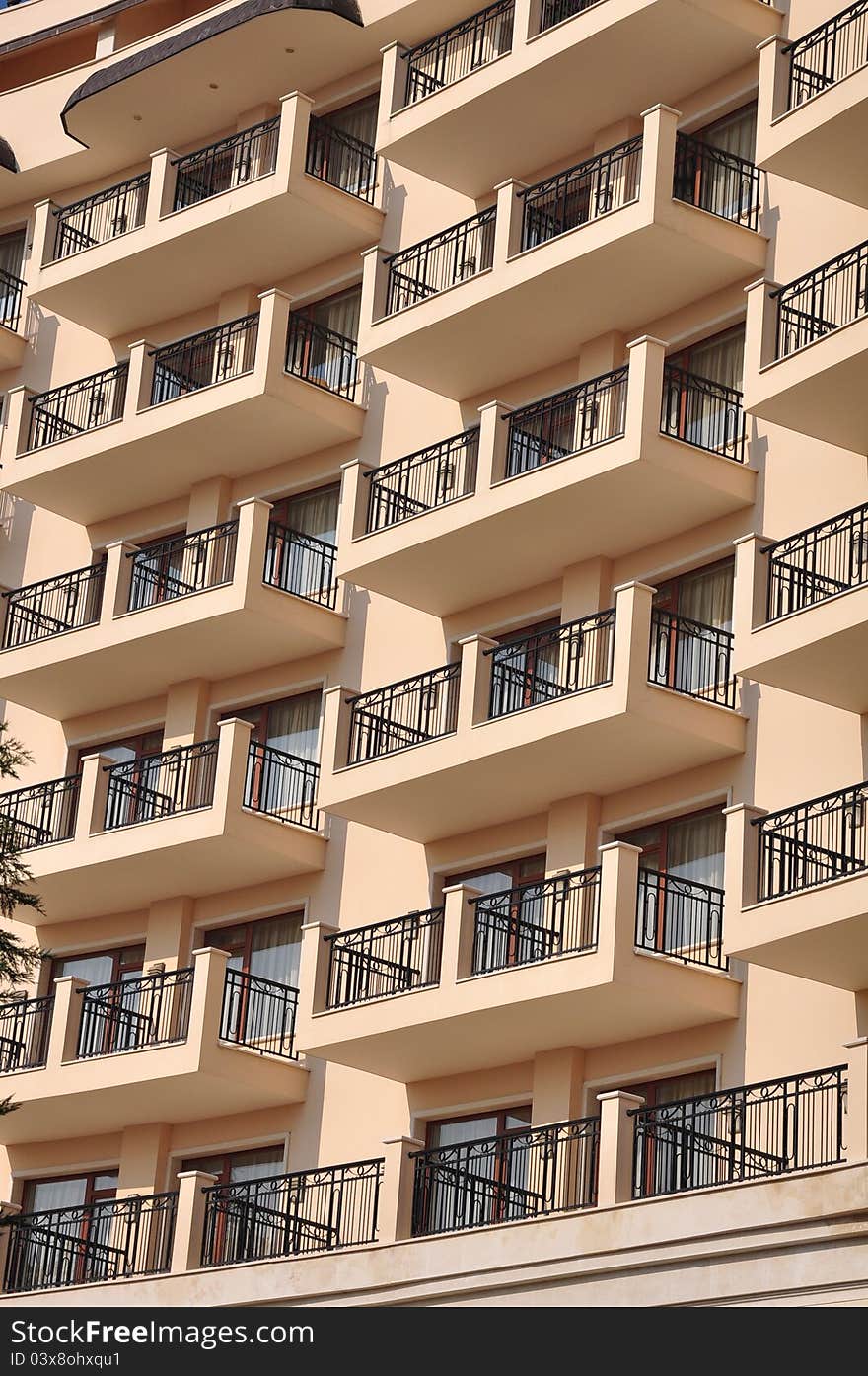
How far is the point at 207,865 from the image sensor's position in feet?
94.1

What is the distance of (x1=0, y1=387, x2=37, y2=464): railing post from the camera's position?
32.7 metres

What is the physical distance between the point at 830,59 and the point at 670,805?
8.35 meters

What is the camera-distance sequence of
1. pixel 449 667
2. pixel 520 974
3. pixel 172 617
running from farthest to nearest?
pixel 172 617
pixel 449 667
pixel 520 974

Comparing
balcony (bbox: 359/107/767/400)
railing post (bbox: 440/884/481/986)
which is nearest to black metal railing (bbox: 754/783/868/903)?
railing post (bbox: 440/884/481/986)

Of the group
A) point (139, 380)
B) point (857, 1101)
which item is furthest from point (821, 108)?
point (139, 380)

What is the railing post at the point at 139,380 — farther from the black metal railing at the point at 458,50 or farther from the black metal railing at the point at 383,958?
the black metal railing at the point at 383,958

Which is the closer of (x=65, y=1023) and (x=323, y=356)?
(x=65, y=1023)

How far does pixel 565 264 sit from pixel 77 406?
9882 millimetres

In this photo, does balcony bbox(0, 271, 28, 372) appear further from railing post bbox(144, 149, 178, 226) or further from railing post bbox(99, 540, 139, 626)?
railing post bbox(99, 540, 139, 626)

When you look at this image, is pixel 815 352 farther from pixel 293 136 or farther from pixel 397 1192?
pixel 293 136

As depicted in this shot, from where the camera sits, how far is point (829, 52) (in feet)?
83.3

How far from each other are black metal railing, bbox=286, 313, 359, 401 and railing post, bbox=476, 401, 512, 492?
13.9 feet

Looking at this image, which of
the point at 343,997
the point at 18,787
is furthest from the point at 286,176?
the point at 343,997
